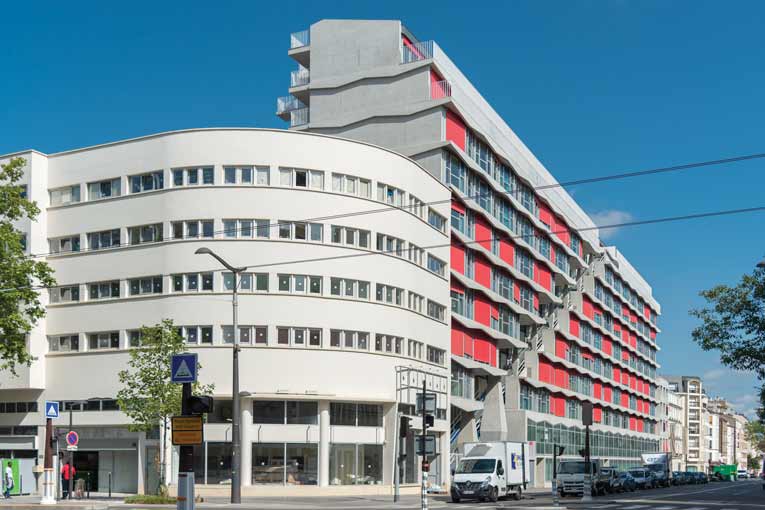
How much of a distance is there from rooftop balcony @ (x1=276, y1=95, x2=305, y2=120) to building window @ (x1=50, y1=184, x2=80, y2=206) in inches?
892

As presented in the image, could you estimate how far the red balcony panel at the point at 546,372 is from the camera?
87.2 metres

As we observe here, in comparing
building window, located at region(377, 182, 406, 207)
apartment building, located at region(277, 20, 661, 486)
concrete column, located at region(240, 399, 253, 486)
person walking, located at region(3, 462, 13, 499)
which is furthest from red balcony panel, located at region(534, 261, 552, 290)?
person walking, located at region(3, 462, 13, 499)

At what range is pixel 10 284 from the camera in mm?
47312

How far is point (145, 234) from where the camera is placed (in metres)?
52.9

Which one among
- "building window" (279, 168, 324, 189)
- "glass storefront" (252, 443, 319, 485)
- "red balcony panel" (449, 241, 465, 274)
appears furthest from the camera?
"red balcony panel" (449, 241, 465, 274)

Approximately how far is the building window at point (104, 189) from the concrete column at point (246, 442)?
13.9 metres

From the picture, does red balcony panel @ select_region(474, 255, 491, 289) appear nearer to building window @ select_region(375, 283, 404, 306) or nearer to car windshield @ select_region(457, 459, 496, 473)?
building window @ select_region(375, 283, 404, 306)

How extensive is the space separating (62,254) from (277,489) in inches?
712

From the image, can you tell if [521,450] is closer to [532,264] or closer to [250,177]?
[250,177]

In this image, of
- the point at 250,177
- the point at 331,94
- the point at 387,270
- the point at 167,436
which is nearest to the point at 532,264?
the point at 331,94

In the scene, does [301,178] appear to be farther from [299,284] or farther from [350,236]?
[299,284]

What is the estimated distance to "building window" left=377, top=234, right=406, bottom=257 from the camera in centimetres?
5512

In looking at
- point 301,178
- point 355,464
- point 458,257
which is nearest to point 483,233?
point 458,257

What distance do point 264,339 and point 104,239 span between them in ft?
36.1
